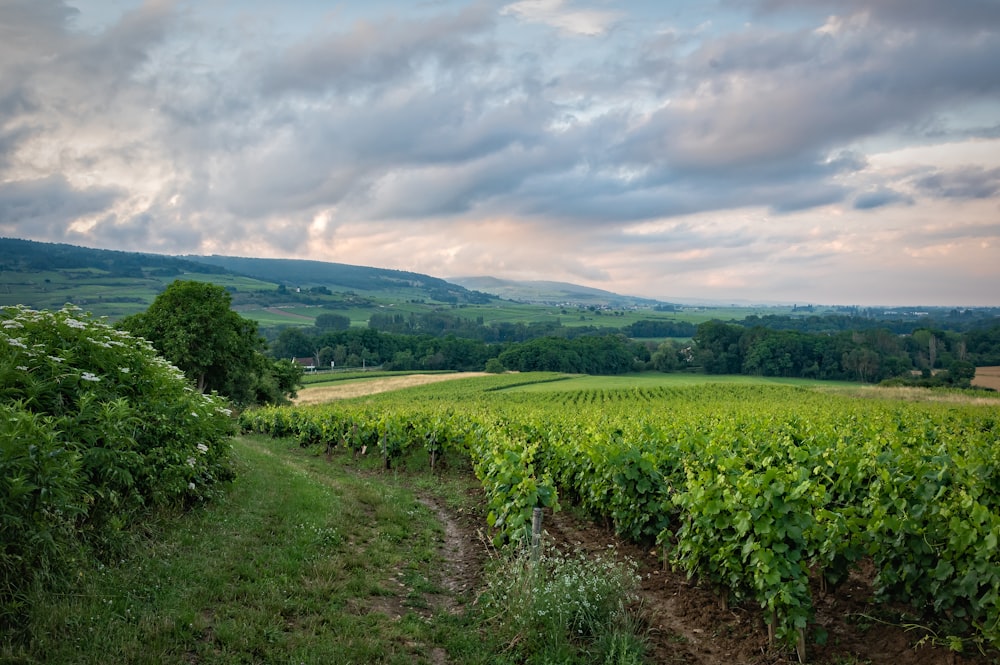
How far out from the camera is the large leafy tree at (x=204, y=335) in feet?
119

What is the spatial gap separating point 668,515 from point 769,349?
99.6m

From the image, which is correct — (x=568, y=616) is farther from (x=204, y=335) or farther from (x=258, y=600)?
(x=204, y=335)

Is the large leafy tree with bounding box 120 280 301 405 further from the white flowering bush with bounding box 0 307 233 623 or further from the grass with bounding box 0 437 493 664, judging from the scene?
the grass with bounding box 0 437 493 664

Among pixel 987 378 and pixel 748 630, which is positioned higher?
pixel 748 630

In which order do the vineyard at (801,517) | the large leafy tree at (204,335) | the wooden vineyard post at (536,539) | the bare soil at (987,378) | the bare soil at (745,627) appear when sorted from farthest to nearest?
the bare soil at (987,378) < the large leafy tree at (204,335) < the wooden vineyard post at (536,539) < the bare soil at (745,627) < the vineyard at (801,517)

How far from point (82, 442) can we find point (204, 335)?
3321 cm

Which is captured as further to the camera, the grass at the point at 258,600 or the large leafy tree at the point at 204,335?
the large leafy tree at the point at 204,335

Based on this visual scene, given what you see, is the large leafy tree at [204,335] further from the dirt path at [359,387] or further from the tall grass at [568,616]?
the tall grass at [568,616]

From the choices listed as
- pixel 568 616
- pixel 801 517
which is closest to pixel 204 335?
pixel 568 616

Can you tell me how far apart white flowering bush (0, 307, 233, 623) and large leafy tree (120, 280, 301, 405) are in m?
26.8

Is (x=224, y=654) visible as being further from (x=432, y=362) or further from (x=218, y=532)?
(x=432, y=362)

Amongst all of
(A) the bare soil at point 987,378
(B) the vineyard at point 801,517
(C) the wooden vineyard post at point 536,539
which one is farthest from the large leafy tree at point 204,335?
(A) the bare soil at point 987,378

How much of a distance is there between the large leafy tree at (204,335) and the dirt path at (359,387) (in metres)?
18.7

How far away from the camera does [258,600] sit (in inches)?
266
